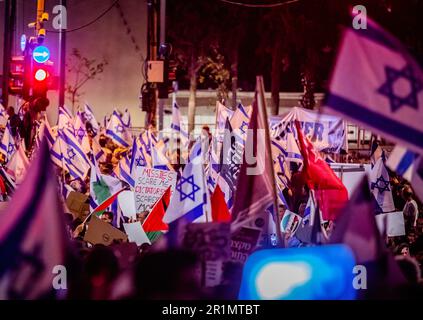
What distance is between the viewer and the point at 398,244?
399 inches

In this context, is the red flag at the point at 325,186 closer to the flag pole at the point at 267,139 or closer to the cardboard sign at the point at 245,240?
the flag pole at the point at 267,139

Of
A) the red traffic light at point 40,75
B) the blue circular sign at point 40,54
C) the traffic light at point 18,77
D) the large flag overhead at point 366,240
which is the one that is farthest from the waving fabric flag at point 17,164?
the large flag overhead at point 366,240

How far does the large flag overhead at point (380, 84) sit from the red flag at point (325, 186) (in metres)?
4.16

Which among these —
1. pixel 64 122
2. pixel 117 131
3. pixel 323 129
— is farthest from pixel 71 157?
pixel 117 131

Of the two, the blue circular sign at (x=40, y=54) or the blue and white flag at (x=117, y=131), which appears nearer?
the blue circular sign at (x=40, y=54)

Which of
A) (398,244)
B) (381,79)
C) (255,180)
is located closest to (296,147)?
(398,244)

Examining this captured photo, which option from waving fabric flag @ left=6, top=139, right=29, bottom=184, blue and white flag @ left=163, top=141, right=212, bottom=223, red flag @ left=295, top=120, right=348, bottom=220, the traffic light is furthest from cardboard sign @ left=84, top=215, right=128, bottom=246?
the traffic light

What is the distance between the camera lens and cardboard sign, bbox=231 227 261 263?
258 inches

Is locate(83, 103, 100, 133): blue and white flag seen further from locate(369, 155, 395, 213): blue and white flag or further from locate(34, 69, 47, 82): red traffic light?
locate(369, 155, 395, 213): blue and white flag

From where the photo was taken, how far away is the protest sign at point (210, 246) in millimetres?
5742

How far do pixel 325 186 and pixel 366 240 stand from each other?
4377mm

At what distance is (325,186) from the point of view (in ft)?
32.5
